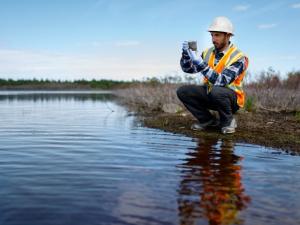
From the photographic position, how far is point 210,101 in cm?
735

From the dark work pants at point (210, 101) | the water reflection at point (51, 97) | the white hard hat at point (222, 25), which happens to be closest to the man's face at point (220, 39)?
the white hard hat at point (222, 25)

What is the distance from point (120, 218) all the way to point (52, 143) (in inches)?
149

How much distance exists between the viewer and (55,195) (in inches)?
137

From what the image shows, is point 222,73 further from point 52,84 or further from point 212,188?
point 52,84

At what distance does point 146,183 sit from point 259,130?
4.25m

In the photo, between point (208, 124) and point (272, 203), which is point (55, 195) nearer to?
point (272, 203)

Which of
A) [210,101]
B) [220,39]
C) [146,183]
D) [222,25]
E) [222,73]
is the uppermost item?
[222,25]

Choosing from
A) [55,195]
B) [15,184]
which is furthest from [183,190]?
[15,184]

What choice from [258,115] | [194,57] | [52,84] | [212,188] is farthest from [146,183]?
[52,84]

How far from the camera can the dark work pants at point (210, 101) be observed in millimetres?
6914

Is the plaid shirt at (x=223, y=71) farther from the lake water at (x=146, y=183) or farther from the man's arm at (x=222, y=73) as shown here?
the lake water at (x=146, y=183)

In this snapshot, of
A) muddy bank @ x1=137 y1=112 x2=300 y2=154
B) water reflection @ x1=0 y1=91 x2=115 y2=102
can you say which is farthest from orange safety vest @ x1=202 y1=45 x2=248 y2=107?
water reflection @ x1=0 y1=91 x2=115 y2=102

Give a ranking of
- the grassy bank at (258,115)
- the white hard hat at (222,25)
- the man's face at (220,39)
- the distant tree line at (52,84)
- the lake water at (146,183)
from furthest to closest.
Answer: the distant tree line at (52,84) < the grassy bank at (258,115) < the man's face at (220,39) < the white hard hat at (222,25) < the lake water at (146,183)

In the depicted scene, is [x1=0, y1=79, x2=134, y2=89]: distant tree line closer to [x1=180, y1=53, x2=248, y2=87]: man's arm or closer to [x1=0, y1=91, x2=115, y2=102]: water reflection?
[x1=0, y1=91, x2=115, y2=102]: water reflection
